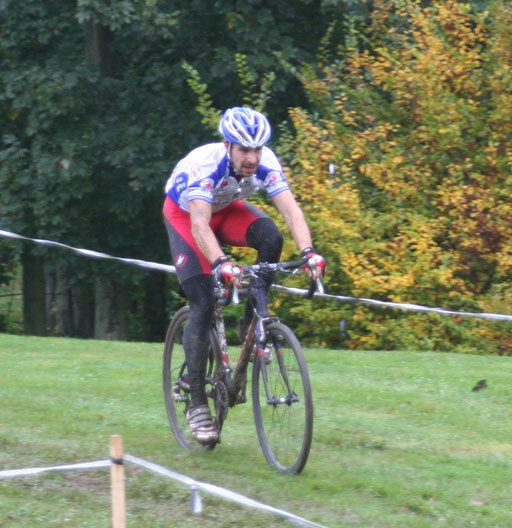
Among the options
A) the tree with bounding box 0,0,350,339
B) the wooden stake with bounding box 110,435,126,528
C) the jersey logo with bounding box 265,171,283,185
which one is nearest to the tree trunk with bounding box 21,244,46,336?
the tree with bounding box 0,0,350,339

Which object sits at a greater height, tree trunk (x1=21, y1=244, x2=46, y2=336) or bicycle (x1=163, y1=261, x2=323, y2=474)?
tree trunk (x1=21, y1=244, x2=46, y2=336)

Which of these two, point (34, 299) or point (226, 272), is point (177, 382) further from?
point (34, 299)

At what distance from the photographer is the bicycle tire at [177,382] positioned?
6.68m

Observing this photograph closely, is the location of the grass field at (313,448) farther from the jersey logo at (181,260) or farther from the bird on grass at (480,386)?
the jersey logo at (181,260)

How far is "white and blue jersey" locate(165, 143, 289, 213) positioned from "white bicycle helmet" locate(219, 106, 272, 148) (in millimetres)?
167

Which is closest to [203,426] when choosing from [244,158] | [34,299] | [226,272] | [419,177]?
[226,272]

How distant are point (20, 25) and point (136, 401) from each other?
33.0 ft

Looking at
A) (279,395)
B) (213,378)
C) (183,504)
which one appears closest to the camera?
(183,504)

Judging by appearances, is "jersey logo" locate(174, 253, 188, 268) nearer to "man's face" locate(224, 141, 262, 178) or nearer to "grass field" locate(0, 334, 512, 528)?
"man's face" locate(224, 141, 262, 178)

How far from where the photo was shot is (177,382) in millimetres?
6867

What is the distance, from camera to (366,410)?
24.9ft

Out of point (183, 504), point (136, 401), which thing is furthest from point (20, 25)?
point (183, 504)

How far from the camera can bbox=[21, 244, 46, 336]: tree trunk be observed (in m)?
20.1

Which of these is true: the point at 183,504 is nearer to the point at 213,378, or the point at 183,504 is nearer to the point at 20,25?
the point at 213,378
